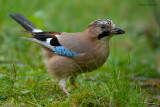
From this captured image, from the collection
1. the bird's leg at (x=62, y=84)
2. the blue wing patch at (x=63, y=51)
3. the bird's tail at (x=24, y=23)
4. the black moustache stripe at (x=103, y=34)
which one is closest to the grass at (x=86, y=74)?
the bird's leg at (x=62, y=84)

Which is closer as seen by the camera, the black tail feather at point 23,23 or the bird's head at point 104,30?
the bird's head at point 104,30

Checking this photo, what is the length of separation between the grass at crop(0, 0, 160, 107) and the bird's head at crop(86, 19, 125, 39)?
0.81ft

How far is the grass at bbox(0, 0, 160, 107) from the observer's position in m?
4.16

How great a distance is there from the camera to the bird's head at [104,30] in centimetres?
493

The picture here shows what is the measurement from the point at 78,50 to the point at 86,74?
1.37ft

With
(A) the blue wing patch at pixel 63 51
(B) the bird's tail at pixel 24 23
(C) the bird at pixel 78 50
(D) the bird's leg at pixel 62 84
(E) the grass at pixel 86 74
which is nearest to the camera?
(E) the grass at pixel 86 74

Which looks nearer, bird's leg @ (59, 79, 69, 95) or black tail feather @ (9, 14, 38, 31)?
bird's leg @ (59, 79, 69, 95)

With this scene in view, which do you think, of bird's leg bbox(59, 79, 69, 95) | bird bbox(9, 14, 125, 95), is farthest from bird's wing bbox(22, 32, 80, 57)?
bird's leg bbox(59, 79, 69, 95)

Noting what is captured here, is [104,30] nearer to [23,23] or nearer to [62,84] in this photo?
[62,84]

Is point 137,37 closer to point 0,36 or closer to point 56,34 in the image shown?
point 0,36

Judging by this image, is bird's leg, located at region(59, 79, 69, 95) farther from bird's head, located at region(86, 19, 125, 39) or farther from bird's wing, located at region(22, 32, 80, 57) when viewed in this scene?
bird's head, located at region(86, 19, 125, 39)

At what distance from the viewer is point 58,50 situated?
5.11 meters

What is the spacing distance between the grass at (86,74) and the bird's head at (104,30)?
247 millimetres

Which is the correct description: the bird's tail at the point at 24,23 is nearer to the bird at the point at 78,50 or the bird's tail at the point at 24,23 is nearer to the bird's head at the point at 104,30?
the bird at the point at 78,50
